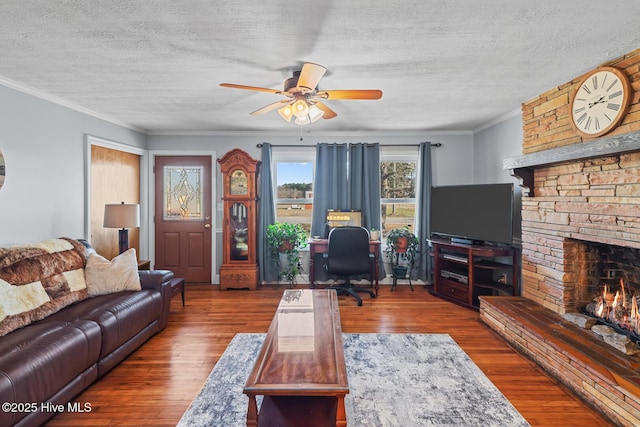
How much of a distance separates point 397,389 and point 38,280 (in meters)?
2.76

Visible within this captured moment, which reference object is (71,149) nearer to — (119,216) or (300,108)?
(119,216)

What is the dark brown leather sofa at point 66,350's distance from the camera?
5.64 ft

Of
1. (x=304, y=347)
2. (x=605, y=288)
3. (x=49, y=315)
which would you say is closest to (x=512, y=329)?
(x=605, y=288)

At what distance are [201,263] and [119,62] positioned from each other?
126 inches

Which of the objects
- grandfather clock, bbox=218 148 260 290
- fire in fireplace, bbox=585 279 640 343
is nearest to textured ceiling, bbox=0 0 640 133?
grandfather clock, bbox=218 148 260 290

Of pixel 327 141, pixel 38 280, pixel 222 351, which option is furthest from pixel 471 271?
pixel 38 280

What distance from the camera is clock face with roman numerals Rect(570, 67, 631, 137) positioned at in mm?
2266

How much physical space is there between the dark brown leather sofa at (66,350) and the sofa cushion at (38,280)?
79 mm

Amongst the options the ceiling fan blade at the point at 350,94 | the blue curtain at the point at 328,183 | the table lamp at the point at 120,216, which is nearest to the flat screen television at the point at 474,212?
the blue curtain at the point at 328,183

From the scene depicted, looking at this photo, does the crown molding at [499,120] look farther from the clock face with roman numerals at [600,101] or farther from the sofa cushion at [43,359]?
the sofa cushion at [43,359]

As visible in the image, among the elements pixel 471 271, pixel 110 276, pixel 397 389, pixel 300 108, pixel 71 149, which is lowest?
pixel 397 389

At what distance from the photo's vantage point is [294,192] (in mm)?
5066

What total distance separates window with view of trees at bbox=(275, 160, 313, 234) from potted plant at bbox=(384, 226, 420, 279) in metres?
1.27

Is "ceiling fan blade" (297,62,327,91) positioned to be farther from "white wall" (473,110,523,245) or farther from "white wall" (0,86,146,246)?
"white wall" (473,110,523,245)
